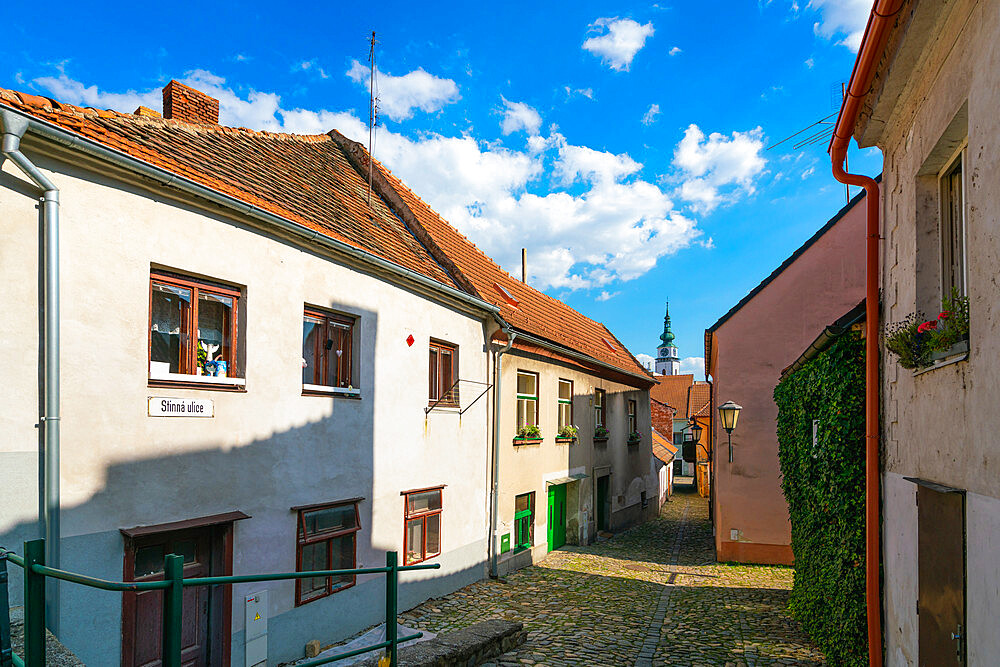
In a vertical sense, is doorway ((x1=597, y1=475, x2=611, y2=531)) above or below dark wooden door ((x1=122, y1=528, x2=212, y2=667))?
below

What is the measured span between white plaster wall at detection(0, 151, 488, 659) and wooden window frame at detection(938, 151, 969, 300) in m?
6.80

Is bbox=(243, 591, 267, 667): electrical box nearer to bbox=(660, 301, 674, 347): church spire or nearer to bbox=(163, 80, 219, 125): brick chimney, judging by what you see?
bbox=(163, 80, 219, 125): brick chimney

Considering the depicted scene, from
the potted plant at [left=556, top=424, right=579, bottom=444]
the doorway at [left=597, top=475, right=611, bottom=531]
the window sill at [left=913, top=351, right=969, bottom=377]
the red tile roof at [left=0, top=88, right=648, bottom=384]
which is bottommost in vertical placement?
the doorway at [left=597, top=475, right=611, bottom=531]

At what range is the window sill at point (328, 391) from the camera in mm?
8620

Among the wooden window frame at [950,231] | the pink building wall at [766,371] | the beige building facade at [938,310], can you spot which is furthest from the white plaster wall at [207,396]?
the pink building wall at [766,371]

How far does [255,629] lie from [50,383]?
3664mm

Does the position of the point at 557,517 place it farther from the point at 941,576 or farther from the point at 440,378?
the point at 941,576

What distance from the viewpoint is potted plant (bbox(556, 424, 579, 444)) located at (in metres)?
17.2

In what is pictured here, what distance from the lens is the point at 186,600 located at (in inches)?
277

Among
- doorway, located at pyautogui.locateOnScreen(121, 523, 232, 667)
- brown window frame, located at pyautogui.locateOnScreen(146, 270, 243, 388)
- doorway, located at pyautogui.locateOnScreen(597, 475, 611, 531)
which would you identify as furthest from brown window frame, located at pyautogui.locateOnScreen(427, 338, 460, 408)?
doorway, located at pyautogui.locateOnScreen(597, 475, 611, 531)

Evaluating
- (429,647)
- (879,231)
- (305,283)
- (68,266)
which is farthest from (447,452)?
(879,231)

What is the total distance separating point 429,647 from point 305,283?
15.2 ft

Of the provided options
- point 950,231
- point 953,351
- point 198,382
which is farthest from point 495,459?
point 953,351

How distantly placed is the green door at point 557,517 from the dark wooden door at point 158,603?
1053cm
